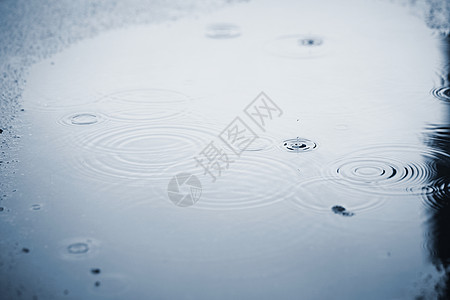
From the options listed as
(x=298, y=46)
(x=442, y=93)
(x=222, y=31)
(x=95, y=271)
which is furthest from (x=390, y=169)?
(x=222, y=31)

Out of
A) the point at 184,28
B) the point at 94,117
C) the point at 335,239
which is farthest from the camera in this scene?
the point at 184,28

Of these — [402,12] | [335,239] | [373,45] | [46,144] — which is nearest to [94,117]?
[46,144]

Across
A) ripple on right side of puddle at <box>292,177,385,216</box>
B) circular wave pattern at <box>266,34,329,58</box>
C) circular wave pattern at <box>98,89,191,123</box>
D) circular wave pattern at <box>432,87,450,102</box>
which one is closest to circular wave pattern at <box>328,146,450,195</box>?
ripple on right side of puddle at <box>292,177,385,216</box>

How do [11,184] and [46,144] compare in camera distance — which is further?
[46,144]

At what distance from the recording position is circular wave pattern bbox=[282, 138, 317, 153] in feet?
8.10

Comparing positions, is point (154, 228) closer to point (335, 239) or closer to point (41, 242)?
point (41, 242)

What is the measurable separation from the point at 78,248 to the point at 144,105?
48.7 inches

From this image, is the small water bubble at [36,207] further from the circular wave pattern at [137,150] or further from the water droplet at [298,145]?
the water droplet at [298,145]

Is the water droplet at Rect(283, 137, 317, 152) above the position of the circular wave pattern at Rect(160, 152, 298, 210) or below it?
above

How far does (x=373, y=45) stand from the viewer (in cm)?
371

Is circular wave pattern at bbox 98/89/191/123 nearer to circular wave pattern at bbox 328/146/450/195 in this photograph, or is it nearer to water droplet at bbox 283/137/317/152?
water droplet at bbox 283/137/317/152

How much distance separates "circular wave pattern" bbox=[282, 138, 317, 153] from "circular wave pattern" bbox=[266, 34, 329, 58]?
46.3 inches

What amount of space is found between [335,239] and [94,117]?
4.94 ft

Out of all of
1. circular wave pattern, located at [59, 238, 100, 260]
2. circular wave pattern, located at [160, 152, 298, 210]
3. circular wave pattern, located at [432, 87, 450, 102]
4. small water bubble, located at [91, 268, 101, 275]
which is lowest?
small water bubble, located at [91, 268, 101, 275]
